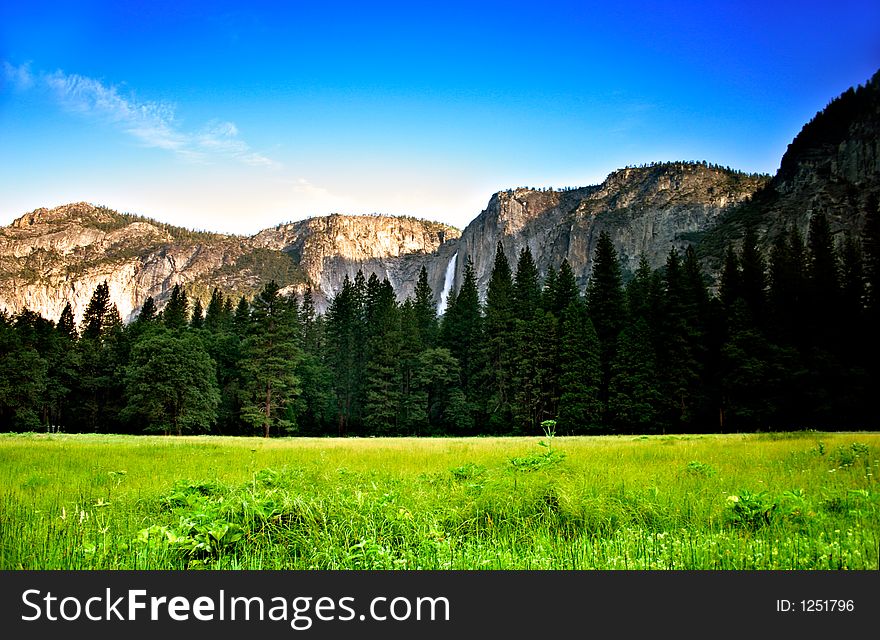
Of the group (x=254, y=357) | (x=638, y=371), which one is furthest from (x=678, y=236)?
(x=254, y=357)

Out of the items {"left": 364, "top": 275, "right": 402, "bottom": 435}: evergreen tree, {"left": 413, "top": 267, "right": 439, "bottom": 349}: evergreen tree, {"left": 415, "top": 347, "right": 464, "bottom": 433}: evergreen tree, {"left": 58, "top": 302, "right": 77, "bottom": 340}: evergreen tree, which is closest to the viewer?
{"left": 415, "top": 347, "right": 464, "bottom": 433}: evergreen tree

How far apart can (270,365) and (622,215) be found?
141303 mm

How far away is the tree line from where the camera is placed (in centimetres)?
4431

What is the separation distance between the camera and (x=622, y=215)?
16475 cm

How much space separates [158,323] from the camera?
62938mm

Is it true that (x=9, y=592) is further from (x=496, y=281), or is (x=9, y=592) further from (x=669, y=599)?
(x=496, y=281)

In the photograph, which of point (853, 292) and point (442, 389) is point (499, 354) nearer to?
point (442, 389)

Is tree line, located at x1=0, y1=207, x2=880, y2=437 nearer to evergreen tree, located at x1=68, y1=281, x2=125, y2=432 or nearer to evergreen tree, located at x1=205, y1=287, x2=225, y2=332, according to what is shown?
evergreen tree, located at x1=68, y1=281, x2=125, y2=432

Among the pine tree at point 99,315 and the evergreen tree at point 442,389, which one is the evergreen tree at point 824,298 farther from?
the pine tree at point 99,315

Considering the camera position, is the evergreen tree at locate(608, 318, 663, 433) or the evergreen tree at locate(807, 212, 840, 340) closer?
the evergreen tree at locate(807, 212, 840, 340)

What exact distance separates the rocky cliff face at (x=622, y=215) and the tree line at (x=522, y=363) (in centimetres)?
9050

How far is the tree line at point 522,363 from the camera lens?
145 ft

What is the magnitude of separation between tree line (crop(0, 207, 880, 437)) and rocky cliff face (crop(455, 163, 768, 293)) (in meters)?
90.5

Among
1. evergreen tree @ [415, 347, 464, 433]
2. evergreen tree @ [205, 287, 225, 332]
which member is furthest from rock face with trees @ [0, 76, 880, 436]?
evergreen tree @ [205, 287, 225, 332]
